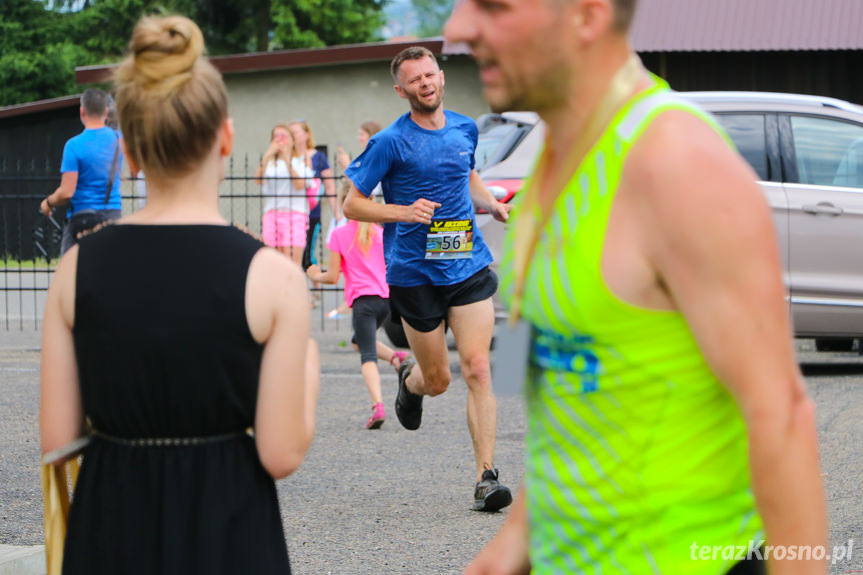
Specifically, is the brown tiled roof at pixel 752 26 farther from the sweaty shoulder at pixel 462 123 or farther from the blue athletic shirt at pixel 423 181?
the blue athletic shirt at pixel 423 181

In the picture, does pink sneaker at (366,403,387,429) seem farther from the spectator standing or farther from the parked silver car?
the spectator standing

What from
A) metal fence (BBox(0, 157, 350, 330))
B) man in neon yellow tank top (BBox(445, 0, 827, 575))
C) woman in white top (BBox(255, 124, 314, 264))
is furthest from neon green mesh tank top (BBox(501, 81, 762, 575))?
metal fence (BBox(0, 157, 350, 330))

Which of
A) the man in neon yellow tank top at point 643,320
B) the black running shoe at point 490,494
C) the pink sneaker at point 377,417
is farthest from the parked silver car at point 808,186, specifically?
the man in neon yellow tank top at point 643,320

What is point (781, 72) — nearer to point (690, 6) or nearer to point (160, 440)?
point (690, 6)

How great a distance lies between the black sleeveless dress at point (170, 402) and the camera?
2.30 metres

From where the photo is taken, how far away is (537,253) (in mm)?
1768

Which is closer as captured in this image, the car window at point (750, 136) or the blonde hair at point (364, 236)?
the blonde hair at point (364, 236)

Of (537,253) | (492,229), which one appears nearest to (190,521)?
(537,253)

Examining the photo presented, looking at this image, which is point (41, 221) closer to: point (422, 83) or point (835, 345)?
point (835, 345)

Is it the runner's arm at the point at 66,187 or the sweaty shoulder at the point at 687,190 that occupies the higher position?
the sweaty shoulder at the point at 687,190

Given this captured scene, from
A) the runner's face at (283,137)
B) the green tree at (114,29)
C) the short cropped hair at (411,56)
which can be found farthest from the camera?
the green tree at (114,29)

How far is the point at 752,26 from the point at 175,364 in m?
21.0

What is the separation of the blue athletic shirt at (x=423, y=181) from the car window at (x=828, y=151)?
13.8 ft

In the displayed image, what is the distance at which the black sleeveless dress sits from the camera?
7.54ft
